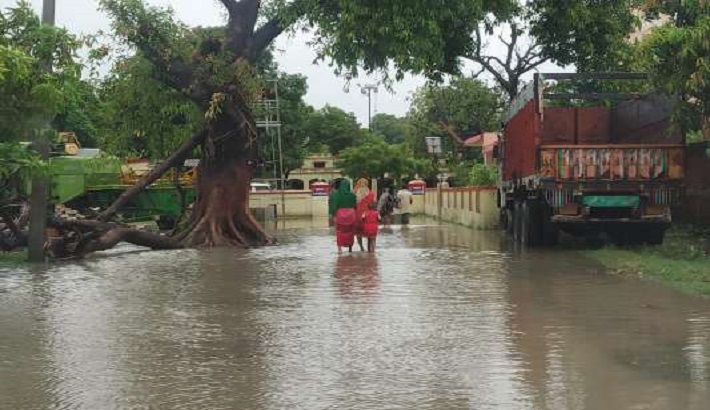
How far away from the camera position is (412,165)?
220 ft

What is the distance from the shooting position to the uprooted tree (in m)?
17.3

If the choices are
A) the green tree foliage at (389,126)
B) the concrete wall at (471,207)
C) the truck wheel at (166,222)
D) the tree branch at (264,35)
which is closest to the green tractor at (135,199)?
the truck wheel at (166,222)

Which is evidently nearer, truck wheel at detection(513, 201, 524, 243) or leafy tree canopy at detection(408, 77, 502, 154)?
truck wheel at detection(513, 201, 524, 243)

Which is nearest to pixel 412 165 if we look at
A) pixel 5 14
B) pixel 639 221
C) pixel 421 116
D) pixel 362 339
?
pixel 421 116

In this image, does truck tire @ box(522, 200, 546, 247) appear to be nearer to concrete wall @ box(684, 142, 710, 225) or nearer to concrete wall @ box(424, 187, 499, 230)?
concrete wall @ box(684, 142, 710, 225)

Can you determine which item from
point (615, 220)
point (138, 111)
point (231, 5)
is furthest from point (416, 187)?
point (615, 220)

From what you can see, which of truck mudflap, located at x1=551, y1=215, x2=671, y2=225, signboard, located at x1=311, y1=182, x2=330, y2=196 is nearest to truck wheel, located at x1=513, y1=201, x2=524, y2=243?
truck mudflap, located at x1=551, y1=215, x2=671, y2=225

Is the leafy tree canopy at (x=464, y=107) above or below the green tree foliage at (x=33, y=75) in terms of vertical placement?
above

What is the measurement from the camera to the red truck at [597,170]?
1577 centimetres

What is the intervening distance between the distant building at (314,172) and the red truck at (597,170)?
7084 centimetres

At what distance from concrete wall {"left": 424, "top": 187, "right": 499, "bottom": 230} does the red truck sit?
6294 millimetres

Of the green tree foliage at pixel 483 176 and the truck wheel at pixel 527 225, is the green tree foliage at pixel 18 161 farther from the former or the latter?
the green tree foliage at pixel 483 176

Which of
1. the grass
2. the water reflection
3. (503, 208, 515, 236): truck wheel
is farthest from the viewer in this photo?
(503, 208, 515, 236): truck wheel

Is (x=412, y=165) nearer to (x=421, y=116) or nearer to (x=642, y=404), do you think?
(x=421, y=116)
